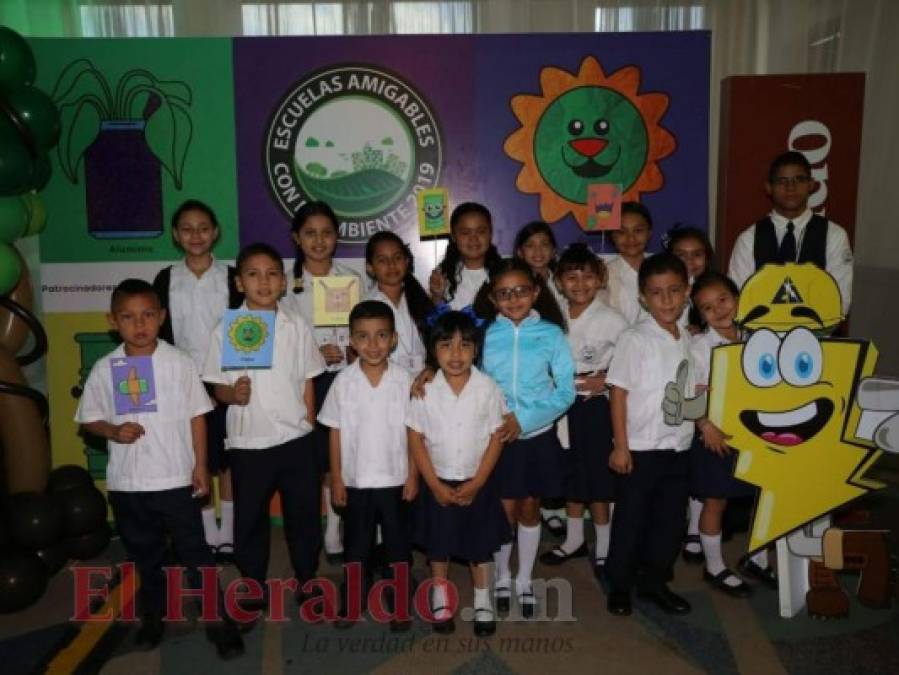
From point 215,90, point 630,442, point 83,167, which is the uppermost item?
point 215,90

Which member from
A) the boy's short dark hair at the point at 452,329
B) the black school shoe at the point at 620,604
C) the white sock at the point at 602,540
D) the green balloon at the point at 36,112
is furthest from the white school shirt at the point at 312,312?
the black school shoe at the point at 620,604

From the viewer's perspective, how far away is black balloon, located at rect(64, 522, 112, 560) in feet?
12.1

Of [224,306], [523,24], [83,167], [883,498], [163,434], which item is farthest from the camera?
[523,24]

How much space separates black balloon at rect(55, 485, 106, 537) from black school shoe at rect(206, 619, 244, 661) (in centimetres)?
102

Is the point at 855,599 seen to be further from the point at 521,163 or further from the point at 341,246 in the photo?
the point at 341,246

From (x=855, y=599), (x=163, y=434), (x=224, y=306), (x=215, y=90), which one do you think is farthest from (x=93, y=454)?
(x=855, y=599)

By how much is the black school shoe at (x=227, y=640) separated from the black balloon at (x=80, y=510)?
1022 mm

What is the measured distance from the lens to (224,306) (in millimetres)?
3516

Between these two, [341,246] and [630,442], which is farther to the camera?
[341,246]

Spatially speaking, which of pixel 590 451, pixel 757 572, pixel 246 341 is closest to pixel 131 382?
pixel 246 341

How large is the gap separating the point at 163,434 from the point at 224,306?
832 millimetres

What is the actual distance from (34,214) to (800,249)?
367 cm

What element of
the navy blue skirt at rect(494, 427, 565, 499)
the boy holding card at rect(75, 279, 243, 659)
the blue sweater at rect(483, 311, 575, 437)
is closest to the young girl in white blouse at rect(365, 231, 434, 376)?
the blue sweater at rect(483, 311, 575, 437)

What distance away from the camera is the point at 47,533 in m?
3.39
